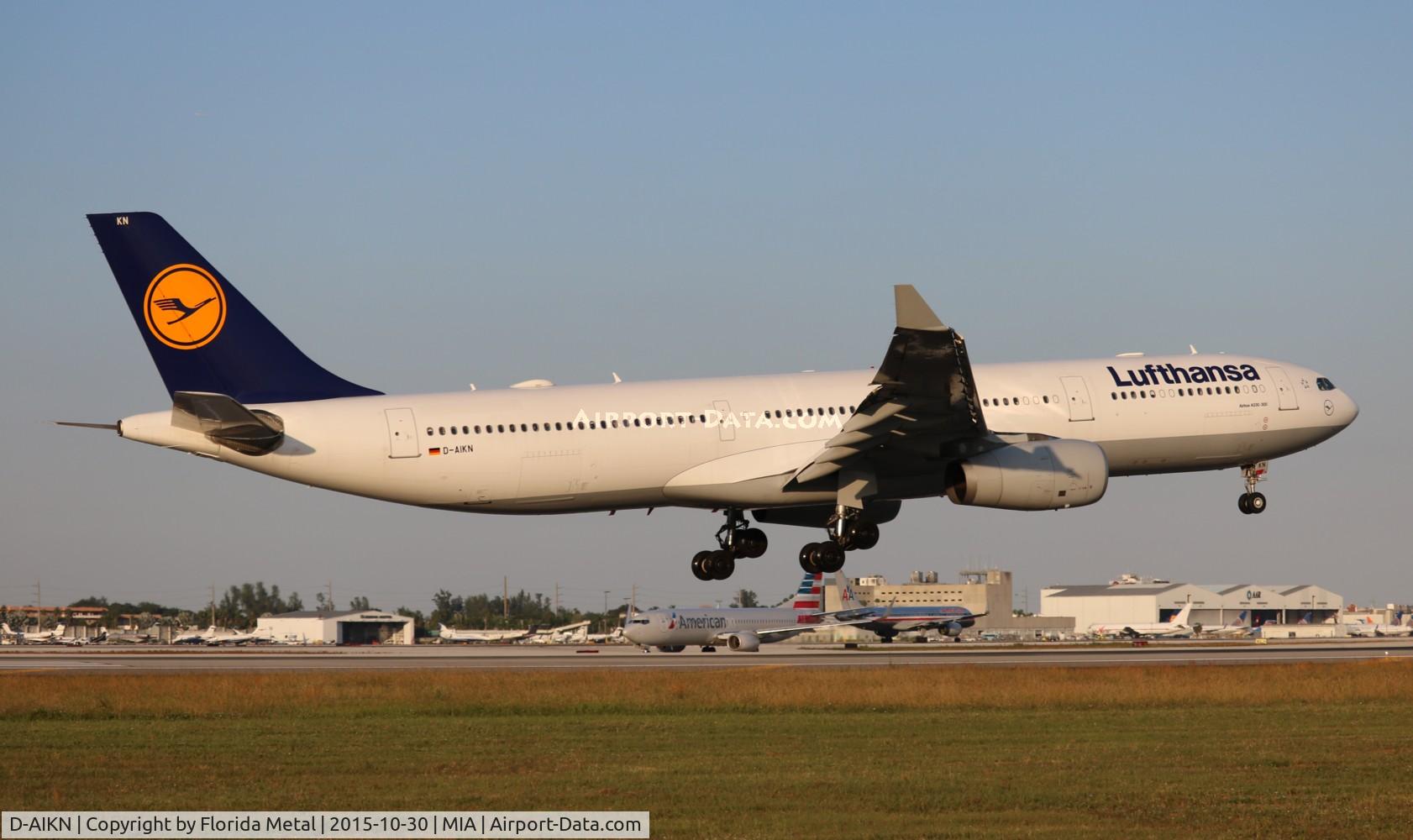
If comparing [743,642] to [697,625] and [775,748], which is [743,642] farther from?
[775,748]

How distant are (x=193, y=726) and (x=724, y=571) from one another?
17318mm

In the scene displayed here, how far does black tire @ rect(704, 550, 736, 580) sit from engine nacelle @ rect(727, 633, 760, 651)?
38.4m

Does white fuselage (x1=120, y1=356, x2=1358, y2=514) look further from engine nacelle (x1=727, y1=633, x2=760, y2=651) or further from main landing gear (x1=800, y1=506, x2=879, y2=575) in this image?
engine nacelle (x1=727, y1=633, x2=760, y2=651)

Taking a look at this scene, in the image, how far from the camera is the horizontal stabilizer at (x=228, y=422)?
118 feet

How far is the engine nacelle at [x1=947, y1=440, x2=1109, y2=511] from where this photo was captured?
3912 centimetres

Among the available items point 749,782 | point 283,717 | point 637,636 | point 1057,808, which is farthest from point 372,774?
point 637,636

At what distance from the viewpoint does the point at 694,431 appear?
40.2 meters

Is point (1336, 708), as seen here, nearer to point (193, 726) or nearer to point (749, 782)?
point (749, 782)

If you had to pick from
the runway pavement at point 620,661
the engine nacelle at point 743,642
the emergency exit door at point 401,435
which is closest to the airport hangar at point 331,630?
the engine nacelle at point 743,642

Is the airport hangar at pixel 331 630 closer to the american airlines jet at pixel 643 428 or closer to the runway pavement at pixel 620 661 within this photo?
the runway pavement at pixel 620 661

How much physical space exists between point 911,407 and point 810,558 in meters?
6.06

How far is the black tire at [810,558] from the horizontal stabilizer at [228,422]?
1349 centimetres

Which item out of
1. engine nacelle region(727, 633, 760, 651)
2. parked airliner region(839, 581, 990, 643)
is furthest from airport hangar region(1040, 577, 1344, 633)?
engine nacelle region(727, 633, 760, 651)

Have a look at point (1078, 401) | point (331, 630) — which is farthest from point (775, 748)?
point (331, 630)
